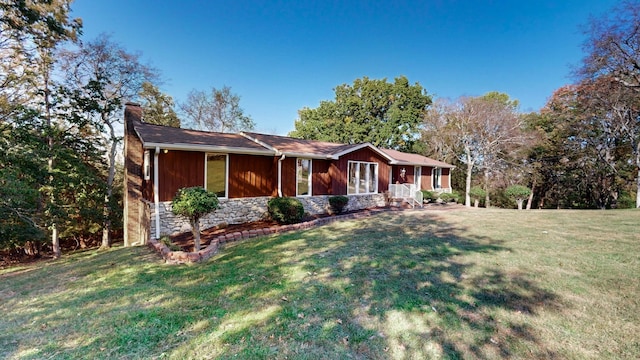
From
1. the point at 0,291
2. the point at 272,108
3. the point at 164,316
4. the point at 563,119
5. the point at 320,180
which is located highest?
the point at 272,108

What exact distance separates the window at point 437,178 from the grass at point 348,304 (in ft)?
51.8

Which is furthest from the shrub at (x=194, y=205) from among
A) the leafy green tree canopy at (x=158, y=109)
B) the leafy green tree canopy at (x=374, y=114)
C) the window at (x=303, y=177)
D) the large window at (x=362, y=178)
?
the leafy green tree canopy at (x=374, y=114)

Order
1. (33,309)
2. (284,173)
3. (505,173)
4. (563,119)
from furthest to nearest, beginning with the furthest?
(505,173)
(563,119)
(284,173)
(33,309)

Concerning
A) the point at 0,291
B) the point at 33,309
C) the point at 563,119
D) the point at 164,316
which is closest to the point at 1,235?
the point at 0,291

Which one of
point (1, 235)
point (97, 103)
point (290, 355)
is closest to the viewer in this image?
point (290, 355)

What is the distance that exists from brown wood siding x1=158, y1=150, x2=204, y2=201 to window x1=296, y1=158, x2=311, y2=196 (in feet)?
13.2

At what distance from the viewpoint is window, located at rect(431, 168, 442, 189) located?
22266mm

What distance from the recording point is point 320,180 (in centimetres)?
1259

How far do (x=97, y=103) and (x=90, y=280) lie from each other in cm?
1060

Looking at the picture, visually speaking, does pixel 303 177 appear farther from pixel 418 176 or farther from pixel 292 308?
pixel 418 176

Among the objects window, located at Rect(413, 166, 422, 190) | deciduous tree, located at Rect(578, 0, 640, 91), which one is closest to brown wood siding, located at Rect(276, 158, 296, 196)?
window, located at Rect(413, 166, 422, 190)

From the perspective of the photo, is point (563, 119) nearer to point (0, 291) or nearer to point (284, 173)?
point (284, 173)

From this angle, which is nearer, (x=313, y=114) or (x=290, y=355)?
(x=290, y=355)

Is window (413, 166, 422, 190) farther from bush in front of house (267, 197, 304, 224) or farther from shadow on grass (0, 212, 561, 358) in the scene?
shadow on grass (0, 212, 561, 358)
